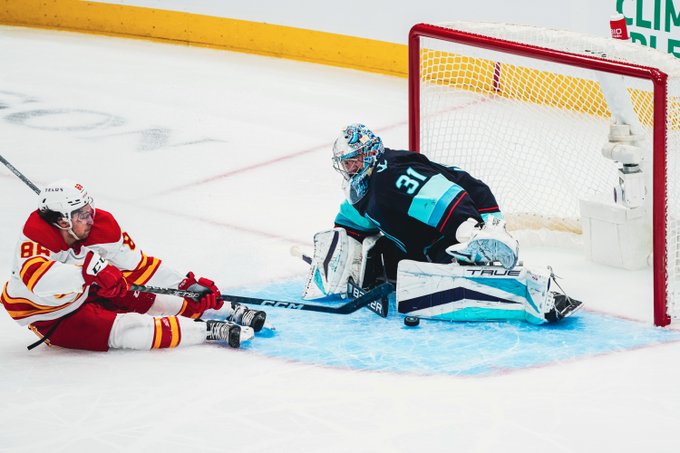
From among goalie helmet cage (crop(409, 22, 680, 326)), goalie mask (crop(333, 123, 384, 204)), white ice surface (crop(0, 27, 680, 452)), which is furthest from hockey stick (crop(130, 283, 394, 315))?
goalie helmet cage (crop(409, 22, 680, 326))

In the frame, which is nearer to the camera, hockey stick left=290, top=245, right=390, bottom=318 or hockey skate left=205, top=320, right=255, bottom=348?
hockey skate left=205, top=320, right=255, bottom=348

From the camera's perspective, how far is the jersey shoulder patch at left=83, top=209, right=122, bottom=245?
12.4 ft

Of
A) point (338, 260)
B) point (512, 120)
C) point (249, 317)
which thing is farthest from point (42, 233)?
point (512, 120)

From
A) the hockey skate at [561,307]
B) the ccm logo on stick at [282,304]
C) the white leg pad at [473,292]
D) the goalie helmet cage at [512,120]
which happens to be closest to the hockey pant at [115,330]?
the ccm logo on stick at [282,304]

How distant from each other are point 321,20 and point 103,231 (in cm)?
395

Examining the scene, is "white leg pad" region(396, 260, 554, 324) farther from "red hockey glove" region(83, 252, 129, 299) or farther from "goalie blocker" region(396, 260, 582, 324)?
"red hockey glove" region(83, 252, 129, 299)

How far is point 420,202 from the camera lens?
12.7ft

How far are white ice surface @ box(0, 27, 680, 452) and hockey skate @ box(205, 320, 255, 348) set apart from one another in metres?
0.04

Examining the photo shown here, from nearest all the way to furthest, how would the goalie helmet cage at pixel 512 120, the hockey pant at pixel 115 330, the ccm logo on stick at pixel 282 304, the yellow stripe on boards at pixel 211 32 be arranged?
the hockey pant at pixel 115 330, the ccm logo on stick at pixel 282 304, the goalie helmet cage at pixel 512 120, the yellow stripe on boards at pixel 211 32

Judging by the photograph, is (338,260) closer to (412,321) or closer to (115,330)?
(412,321)

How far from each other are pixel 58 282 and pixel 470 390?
1.25 metres

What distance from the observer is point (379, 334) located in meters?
3.90

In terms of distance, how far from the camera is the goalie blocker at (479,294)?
3.88m

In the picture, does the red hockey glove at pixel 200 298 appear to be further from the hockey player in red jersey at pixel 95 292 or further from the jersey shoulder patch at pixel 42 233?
the jersey shoulder patch at pixel 42 233
